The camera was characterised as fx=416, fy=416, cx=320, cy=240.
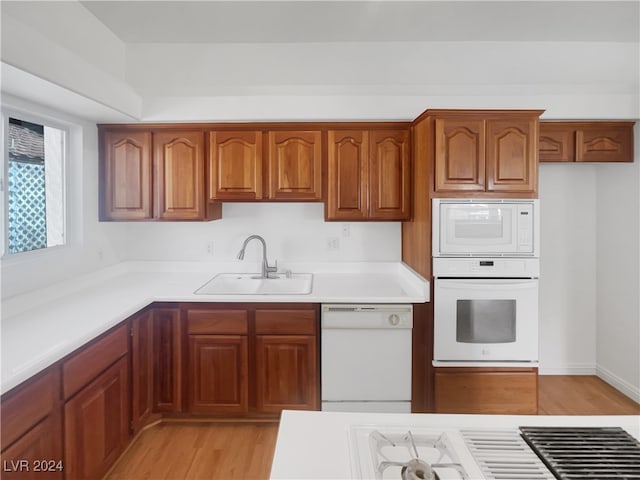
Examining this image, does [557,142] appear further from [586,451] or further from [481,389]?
[586,451]

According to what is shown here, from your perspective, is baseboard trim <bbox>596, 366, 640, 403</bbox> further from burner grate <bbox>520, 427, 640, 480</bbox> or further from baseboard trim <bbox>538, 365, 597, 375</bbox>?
burner grate <bbox>520, 427, 640, 480</bbox>

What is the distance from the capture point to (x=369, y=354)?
103 inches

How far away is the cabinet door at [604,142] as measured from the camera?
3.05m

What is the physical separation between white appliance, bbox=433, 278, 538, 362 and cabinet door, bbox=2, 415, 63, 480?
2004mm

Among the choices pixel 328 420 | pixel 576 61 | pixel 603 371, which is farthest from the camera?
pixel 603 371

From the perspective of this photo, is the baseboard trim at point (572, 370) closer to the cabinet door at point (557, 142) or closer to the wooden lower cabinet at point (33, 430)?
the cabinet door at point (557, 142)

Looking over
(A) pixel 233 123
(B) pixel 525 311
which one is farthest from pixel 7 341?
(B) pixel 525 311

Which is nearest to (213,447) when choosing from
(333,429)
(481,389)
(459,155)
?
(481,389)

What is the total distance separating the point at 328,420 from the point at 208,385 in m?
1.83

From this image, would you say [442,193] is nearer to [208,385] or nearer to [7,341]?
[208,385]

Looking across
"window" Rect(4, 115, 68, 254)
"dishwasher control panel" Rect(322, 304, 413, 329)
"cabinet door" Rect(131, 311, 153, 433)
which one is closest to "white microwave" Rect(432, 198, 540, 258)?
"dishwasher control panel" Rect(322, 304, 413, 329)

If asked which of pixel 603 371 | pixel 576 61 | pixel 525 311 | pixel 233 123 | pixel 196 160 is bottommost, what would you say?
pixel 603 371

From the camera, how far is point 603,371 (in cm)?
342

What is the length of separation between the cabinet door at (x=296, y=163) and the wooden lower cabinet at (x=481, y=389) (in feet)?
4.98
